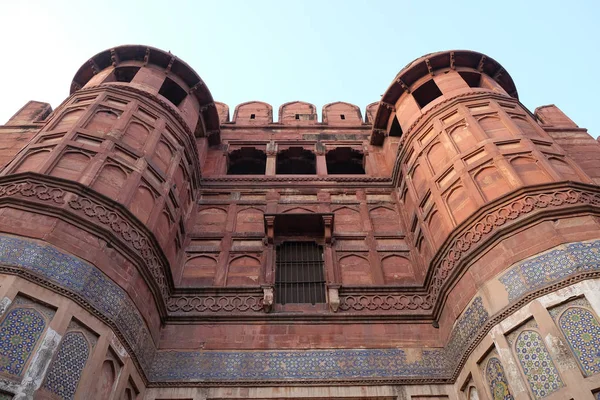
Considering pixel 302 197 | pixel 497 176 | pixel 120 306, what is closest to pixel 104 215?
pixel 120 306

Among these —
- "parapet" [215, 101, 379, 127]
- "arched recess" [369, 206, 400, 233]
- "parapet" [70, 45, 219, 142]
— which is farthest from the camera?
"parapet" [215, 101, 379, 127]

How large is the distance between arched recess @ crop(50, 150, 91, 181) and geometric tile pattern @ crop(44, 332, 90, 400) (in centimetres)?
346

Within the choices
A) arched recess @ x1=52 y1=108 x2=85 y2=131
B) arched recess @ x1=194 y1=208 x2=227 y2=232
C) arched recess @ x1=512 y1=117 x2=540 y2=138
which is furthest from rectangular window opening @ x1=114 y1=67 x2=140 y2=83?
arched recess @ x1=512 y1=117 x2=540 y2=138

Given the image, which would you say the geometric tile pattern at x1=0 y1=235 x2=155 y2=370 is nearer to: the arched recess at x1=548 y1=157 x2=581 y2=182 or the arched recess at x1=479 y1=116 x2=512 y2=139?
the arched recess at x1=479 y1=116 x2=512 y2=139

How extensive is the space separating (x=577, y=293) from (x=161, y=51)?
12.6 m

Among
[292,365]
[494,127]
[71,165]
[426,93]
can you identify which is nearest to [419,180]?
[494,127]

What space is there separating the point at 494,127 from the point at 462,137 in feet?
2.57

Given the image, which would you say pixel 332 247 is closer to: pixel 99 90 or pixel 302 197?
pixel 302 197

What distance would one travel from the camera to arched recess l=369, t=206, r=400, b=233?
547 inches

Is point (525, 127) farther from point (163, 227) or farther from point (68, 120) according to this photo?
point (68, 120)

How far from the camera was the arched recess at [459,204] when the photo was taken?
1070cm

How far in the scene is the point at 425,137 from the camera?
13.7 meters

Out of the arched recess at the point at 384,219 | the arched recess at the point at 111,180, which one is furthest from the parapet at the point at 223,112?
the arched recess at the point at 111,180

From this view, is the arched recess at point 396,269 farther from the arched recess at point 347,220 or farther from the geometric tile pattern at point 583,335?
the geometric tile pattern at point 583,335
